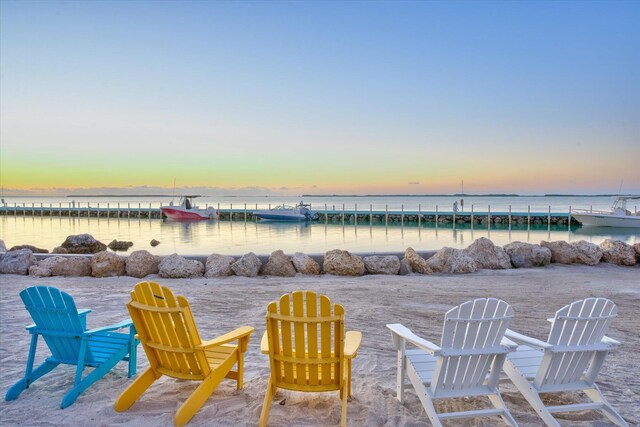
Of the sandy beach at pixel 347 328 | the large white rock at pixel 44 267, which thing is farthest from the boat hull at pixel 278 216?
the large white rock at pixel 44 267

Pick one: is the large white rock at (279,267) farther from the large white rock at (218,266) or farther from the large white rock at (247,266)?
the large white rock at (218,266)

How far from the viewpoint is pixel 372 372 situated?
14.6 feet

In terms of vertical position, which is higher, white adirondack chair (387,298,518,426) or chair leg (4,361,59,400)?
white adirondack chair (387,298,518,426)

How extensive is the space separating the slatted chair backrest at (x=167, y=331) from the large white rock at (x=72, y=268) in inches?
287

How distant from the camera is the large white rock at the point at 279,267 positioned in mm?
10055

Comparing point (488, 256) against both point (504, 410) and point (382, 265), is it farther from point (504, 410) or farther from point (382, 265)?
point (504, 410)

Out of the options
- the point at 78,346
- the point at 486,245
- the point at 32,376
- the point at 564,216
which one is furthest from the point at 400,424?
the point at 564,216

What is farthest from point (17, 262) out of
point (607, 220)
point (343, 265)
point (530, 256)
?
point (607, 220)

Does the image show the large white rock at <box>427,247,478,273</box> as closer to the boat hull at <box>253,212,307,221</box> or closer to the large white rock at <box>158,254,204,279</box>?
the large white rock at <box>158,254,204,279</box>

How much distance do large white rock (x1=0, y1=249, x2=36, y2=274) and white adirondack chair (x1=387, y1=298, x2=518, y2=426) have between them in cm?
948

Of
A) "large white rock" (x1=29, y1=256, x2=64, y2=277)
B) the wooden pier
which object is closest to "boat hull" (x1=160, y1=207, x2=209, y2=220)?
the wooden pier

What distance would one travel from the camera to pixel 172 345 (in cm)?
351

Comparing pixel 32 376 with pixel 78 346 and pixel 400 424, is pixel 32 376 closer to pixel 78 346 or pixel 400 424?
pixel 78 346

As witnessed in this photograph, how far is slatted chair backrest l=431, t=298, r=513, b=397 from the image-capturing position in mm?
3172
